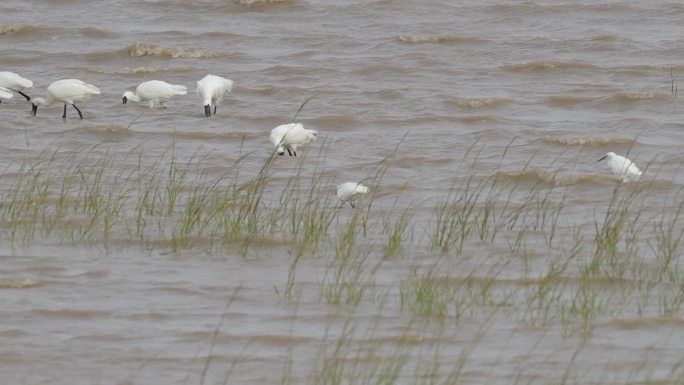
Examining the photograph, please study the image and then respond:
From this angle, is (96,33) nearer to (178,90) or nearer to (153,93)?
(178,90)

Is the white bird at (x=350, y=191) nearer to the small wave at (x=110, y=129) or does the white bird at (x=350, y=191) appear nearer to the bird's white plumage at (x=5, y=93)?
the small wave at (x=110, y=129)

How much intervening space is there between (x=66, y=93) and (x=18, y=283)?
6.43m

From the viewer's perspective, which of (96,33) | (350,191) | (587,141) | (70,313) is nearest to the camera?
(70,313)

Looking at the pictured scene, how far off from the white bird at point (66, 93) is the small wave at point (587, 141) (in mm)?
4318

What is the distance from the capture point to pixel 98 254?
830 cm

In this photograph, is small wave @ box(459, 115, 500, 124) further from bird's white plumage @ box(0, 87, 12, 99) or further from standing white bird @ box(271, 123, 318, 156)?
bird's white plumage @ box(0, 87, 12, 99)

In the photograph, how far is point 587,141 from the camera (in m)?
12.5

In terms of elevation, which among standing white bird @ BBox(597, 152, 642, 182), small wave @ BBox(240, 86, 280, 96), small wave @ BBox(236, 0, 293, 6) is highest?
small wave @ BBox(236, 0, 293, 6)

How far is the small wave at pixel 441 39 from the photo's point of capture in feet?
55.6

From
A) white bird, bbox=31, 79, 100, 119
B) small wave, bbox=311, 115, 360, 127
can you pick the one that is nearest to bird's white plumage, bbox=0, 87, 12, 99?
white bird, bbox=31, 79, 100, 119

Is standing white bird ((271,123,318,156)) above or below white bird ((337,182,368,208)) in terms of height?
above

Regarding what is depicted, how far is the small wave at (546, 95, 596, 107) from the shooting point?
14320 mm

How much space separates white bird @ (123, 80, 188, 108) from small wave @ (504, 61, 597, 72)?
3.53 meters

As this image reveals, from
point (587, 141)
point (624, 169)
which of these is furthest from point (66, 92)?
point (624, 169)
